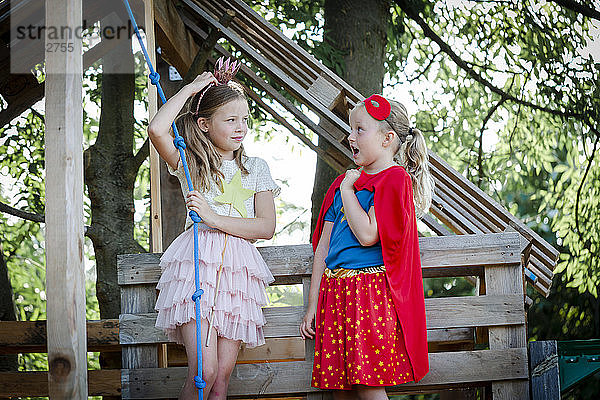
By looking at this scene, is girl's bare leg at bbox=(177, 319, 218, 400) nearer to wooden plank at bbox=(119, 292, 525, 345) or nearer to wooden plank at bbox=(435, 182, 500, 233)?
wooden plank at bbox=(119, 292, 525, 345)

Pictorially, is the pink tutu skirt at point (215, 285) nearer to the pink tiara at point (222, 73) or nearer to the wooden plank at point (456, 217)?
the pink tiara at point (222, 73)

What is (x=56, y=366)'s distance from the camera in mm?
2457

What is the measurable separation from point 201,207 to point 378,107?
0.84 metres

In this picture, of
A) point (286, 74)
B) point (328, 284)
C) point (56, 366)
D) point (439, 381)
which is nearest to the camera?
point (56, 366)

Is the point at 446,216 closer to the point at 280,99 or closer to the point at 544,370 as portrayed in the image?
the point at 544,370

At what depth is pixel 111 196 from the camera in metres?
5.32

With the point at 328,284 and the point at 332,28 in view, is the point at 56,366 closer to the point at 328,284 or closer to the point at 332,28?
the point at 328,284

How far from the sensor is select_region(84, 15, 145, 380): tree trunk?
17.2 ft

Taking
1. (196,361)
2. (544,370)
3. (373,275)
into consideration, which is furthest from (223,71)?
(544,370)

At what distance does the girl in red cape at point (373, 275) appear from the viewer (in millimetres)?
2787

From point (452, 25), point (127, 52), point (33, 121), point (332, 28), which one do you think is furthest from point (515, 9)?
point (33, 121)

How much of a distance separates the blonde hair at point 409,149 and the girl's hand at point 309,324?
0.68 metres

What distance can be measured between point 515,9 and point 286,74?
3.42 meters

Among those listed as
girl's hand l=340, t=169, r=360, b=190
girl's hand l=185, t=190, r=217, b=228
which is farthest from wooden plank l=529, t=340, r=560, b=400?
girl's hand l=185, t=190, r=217, b=228
